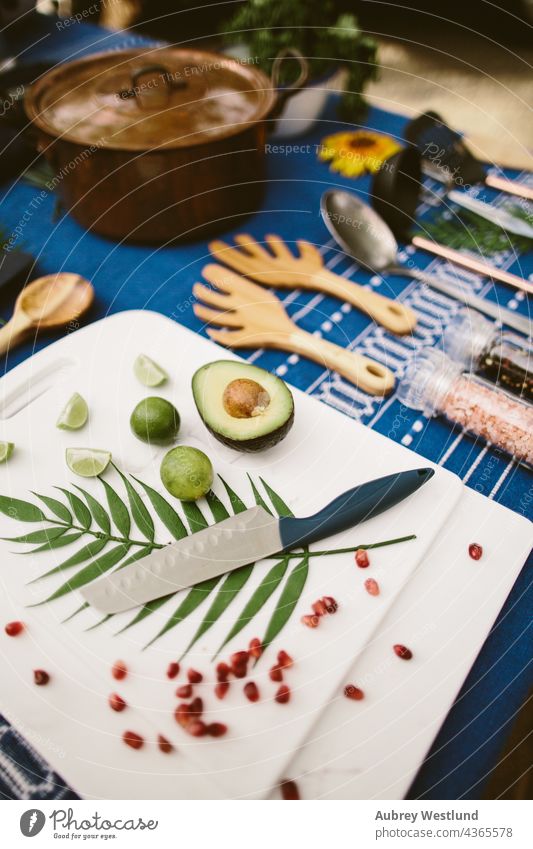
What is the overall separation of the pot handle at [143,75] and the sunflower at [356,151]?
0.42 meters

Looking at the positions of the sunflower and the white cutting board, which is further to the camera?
the sunflower

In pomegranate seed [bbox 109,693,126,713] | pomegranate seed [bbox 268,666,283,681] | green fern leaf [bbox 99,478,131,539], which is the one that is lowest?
A: pomegranate seed [bbox 109,693,126,713]

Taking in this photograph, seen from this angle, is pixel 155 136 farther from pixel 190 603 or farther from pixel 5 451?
pixel 190 603

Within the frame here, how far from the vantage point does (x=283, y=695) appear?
65cm

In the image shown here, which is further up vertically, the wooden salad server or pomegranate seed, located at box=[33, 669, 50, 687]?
the wooden salad server

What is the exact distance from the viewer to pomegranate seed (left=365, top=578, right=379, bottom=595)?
2.38 ft

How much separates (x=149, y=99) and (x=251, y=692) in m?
0.99

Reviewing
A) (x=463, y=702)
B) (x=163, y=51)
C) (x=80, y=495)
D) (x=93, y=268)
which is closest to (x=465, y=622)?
(x=463, y=702)

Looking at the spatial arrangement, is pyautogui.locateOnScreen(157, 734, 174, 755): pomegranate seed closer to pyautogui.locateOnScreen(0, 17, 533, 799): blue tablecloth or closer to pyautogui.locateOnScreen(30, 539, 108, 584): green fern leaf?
pyautogui.locateOnScreen(0, 17, 533, 799): blue tablecloth

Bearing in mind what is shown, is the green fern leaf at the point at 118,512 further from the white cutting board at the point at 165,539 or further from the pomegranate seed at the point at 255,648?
the pomegranate seed at the point at 255,648

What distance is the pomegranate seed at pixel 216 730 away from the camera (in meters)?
0.63

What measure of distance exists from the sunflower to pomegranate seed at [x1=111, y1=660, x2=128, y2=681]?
1.16 meters
